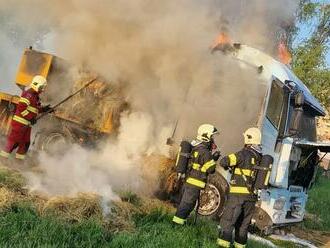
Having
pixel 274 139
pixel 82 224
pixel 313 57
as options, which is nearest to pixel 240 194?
pixel 274 139

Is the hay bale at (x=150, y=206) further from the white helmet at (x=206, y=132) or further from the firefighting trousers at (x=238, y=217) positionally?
the white helmet at (x=206, y=132)

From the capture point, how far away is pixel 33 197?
592 centimetres

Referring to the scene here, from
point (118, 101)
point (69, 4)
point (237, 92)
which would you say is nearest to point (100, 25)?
point (69, 4)

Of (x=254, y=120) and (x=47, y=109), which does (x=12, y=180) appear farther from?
(x=254, y=120)

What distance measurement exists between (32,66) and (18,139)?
203cm

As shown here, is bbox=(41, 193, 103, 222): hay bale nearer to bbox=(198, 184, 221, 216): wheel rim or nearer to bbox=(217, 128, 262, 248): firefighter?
bbox=(217, 128, 262, 248): firefighter

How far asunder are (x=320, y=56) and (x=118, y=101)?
17.2 m

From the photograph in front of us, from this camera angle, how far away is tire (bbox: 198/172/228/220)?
834 cm

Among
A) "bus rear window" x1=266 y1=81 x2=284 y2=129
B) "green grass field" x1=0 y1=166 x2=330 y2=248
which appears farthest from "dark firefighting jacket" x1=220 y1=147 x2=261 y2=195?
"bus rear window" x1=266 y1=81 x2=284 y2=129

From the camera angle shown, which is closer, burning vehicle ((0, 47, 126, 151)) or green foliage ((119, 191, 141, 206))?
green foliage ((119, 191, 141, 206))

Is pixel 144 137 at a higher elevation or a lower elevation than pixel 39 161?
higher

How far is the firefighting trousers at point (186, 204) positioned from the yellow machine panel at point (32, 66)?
408 centimetres

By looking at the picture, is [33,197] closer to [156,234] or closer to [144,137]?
[156,234]

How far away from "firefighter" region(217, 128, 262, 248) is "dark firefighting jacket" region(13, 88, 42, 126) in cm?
337
